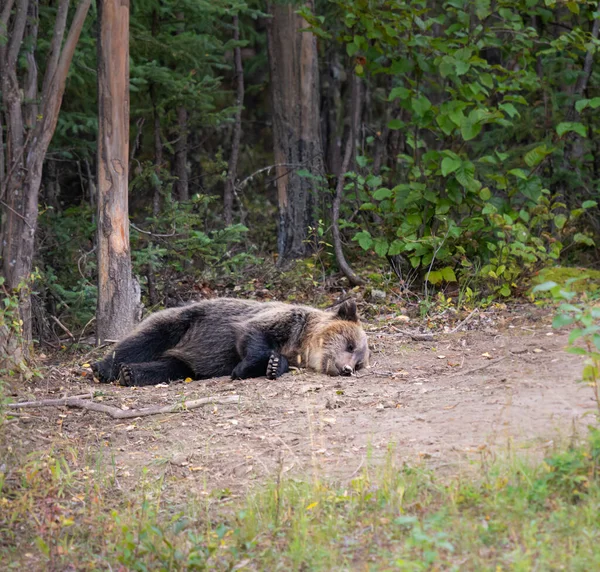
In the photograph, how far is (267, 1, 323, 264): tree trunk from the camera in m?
12.6

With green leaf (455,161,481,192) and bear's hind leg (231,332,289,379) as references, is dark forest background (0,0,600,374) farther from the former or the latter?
bear's hind leg (231,332,289,379)

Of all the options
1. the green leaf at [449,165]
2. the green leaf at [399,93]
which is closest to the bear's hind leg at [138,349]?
the green leaf at [449,165]

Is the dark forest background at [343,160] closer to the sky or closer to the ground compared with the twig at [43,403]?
closer to the sky

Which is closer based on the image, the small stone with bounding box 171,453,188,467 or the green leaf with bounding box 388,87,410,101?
the small stone with bounding box 171,453,188,467

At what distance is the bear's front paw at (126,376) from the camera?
7984 mm

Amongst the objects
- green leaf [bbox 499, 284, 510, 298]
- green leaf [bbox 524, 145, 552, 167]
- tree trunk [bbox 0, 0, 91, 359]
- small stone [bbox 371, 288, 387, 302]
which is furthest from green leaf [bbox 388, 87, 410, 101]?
tree trunk [bbox 0, 0, 91, 359]

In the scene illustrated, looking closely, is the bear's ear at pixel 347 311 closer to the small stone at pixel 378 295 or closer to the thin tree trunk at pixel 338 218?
the small stone at pixel 378 295

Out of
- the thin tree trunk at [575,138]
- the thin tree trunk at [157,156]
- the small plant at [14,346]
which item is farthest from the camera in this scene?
the thin tree trunk at [575,138]

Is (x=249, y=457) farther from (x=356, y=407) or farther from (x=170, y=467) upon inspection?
(x=356, y=407)

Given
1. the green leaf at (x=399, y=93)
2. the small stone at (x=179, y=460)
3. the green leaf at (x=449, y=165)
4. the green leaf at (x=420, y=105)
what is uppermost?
the green leaf at (x=399, y=93)

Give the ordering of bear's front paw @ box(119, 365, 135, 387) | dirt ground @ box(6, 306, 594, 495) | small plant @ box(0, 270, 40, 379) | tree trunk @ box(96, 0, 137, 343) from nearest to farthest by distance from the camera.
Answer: dirt ground @ box(6, 306, 594, 495) < small plant @ box(0, 270, 40, 379) < bear's front paw @ box(119, 365, 135, 387) < tree trunk @ box(96, 0, 137, 343)

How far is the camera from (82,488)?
5.57 m

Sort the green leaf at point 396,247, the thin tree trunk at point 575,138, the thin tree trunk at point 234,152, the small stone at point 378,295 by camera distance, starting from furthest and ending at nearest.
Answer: the thin tree trunk at point 234,152 < the thin tree trunk at point 575,138 < the small stone at point 378,295 < the green leaf at point 396,247

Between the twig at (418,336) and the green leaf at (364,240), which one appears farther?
the green leaf at (364,240)
